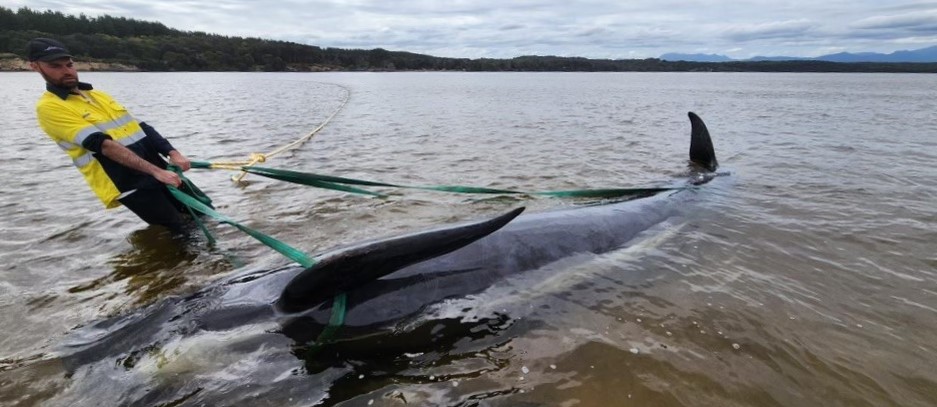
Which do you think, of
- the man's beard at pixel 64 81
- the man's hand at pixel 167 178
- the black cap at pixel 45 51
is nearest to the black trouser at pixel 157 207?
the man's hand at pixel 167 178

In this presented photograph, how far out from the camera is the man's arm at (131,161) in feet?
17.1

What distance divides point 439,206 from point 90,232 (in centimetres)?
499

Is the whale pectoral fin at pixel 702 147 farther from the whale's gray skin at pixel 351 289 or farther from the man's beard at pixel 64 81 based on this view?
the man's beard at pixel 64 81

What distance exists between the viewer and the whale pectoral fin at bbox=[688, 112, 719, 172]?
10.3 meters

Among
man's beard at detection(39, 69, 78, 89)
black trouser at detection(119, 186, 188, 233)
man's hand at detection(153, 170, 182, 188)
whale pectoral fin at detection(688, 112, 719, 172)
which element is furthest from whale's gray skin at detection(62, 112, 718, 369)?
whale pectoral fin at detection(688, 112, 719, 172)

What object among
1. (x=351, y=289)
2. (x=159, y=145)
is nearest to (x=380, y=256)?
(x=351, y=289)

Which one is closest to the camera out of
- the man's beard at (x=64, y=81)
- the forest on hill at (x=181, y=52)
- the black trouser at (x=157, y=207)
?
the man's beard at (x=64, y=81)

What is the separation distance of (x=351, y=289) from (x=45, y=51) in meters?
4.19

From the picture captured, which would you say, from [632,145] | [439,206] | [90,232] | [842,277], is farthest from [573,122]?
[90,232]

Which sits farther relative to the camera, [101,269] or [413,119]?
[413,119]

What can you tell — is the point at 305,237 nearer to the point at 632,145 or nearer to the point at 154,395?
the point at 154,395

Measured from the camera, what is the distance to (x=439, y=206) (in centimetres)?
828

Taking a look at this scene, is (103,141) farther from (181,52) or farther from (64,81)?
(181,52)

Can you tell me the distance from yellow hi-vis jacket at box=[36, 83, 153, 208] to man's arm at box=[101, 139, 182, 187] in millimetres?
186
